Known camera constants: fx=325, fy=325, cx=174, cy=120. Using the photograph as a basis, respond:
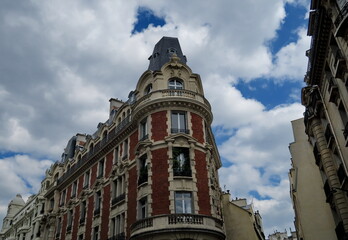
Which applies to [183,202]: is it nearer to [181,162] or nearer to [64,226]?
[181,162]

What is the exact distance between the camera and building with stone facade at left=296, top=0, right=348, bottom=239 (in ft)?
50.6

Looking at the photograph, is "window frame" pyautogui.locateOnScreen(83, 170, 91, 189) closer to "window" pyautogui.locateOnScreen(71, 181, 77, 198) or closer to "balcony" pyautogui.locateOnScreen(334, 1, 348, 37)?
"window" pyautogui.locateOnScreen(71, 181, 77, 198)

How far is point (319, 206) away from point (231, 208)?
365 inches

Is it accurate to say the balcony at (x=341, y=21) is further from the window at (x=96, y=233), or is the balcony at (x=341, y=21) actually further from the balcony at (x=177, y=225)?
the window at (x=96, y=233)

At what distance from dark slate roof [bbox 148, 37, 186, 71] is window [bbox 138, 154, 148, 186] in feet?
28.9

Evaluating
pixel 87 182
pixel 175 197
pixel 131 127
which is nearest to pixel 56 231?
pixel 87 182

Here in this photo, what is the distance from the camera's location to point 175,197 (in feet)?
73.8

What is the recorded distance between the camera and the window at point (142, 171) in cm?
2415

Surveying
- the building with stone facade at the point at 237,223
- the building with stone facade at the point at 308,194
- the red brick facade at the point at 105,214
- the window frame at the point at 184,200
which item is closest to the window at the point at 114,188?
the red brick facade at the point at 105,214

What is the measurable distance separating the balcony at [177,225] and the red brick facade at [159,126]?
6159mm

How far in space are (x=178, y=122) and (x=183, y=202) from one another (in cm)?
635

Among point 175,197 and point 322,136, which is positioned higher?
point 322,136

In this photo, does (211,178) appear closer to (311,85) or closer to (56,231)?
(311,85)

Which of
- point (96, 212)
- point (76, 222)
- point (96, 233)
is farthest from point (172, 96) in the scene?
point (76, 222)
